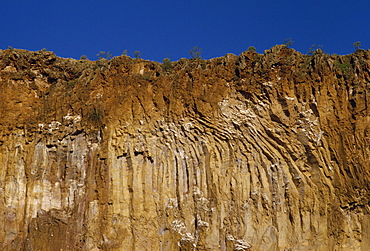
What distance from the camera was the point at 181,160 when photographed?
65.3ft

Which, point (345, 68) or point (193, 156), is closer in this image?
point (193, 156)

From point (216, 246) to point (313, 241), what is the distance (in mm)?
3324

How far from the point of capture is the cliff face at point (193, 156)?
745 inches

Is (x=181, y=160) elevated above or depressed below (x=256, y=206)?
above

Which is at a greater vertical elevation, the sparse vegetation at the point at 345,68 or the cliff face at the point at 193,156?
the sparse vegetation at the point at 345,68

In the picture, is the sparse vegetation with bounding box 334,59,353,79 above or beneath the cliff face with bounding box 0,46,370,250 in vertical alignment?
above

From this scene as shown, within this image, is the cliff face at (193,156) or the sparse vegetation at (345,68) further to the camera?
the sparse vegetation at (345,68)

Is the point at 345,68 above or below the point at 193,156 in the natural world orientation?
above

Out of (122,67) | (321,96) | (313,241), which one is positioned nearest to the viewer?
(313,241)

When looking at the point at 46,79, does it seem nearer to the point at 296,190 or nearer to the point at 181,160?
the point at 181,160

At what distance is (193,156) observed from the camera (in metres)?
19.9

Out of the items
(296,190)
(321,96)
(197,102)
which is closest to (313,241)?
(296,190)

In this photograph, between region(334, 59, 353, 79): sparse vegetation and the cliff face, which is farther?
region(334, 59, 353, 79): sparse vegetation

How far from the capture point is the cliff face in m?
18.9
